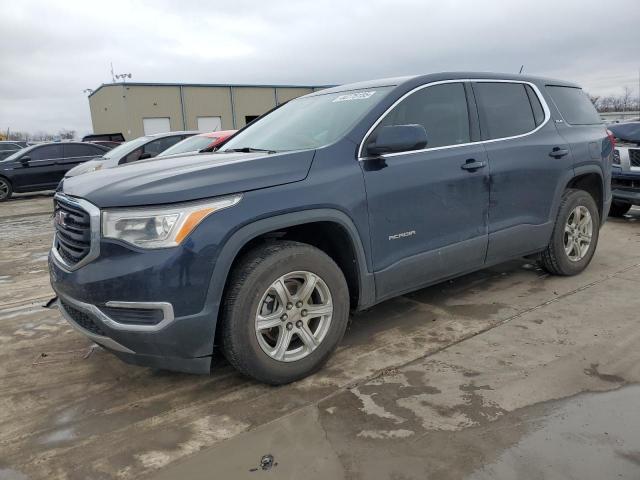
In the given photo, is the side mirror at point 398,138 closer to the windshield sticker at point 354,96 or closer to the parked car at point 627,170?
the windshield sticker at point 354,96

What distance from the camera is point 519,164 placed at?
4.27m

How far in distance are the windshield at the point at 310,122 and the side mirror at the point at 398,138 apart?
0.27 metres

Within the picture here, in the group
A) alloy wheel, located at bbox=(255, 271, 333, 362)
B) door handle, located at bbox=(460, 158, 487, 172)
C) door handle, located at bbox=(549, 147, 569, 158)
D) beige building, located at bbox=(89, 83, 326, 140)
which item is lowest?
alloy wheel, located at bbox=(255, 271, 333, 362)

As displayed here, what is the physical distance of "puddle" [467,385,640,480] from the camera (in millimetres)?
→ 2301

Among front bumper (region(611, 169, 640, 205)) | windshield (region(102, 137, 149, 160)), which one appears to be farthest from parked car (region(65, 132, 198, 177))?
front bumper (region(611, 169, 640, 205))

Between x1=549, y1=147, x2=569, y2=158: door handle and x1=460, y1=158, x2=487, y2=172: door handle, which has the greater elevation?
x1=549, y1=147, x2=569, y2=158: door handle

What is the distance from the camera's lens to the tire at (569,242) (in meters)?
4.80

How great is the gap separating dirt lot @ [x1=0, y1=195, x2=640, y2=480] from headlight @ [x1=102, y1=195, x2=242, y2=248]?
3.26ft

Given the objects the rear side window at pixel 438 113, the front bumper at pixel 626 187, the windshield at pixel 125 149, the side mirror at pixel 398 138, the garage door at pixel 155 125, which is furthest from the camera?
the garage door at pixel 155 125

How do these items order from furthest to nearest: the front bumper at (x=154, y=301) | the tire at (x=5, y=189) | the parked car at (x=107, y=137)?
the parked car at (x=107, y=137), the tire at (x=5, y=189), the front bumper at (x=154, y=301)

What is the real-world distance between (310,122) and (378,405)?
204 cm

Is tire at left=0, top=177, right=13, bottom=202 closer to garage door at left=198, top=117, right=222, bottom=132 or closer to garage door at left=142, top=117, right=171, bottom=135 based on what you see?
garage door at left=142, top=117, right=171, bottom=135

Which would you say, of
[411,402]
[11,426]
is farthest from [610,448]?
[11,426]

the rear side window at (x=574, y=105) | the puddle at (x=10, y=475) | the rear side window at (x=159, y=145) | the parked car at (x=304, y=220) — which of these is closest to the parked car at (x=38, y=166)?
the rear side window at (x=159, y=145)
